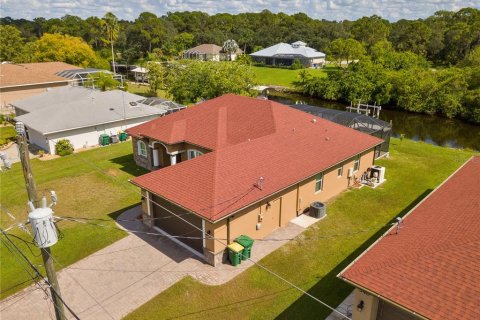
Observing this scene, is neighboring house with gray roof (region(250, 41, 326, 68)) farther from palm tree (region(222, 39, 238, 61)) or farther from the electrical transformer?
the electrical transformer

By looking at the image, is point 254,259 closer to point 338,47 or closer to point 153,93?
point 153,93

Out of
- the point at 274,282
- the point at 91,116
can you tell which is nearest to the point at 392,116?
the point at 91,116

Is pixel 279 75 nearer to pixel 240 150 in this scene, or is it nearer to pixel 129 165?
pixel 129 165

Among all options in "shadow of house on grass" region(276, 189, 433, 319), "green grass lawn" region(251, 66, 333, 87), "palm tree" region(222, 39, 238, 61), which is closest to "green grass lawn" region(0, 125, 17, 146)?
"shadow of house on grass" region(276, 189, 433, 319)

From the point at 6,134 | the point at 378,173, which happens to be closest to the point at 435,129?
the point at 378,173

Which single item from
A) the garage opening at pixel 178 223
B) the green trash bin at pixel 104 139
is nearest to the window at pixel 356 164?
the garage opening at pixel 178 223
